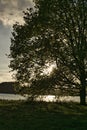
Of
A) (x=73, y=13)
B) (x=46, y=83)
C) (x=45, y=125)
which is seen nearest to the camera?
(x=45, y=125)

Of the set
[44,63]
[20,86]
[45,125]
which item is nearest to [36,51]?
[44,63]

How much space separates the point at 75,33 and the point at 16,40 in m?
8.37

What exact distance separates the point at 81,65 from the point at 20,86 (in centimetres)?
909

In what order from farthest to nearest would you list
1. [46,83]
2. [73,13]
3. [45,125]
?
[73,13]
[46,83]
[45,125]

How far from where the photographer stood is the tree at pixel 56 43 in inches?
1864

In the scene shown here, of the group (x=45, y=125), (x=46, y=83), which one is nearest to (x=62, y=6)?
(x=46, y=83)

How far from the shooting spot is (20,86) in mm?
48938

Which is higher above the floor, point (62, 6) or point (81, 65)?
point (62, 6)

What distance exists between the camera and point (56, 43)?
4750cm

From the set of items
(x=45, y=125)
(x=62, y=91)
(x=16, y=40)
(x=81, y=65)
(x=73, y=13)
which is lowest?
(x=45, y=125)

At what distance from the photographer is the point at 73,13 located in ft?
160

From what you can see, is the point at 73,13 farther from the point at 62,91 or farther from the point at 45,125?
the point at 45,125

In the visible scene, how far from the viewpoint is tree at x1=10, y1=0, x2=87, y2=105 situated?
4734 cm

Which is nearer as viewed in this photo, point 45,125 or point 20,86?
point 45,125
